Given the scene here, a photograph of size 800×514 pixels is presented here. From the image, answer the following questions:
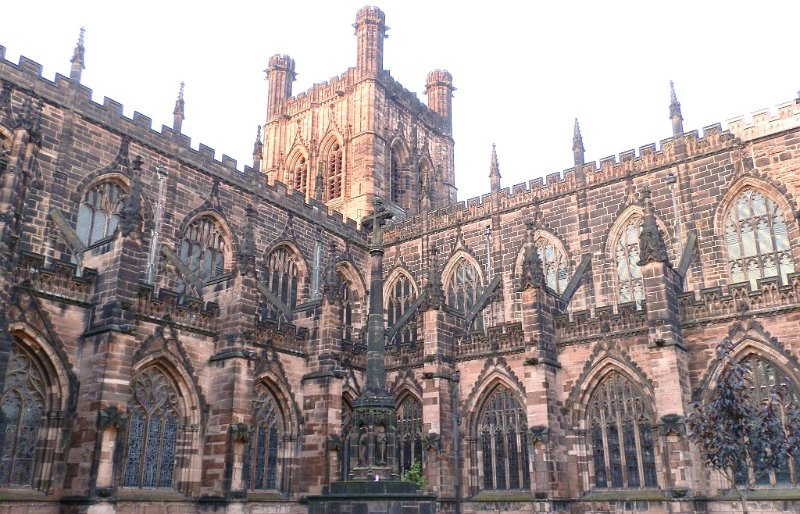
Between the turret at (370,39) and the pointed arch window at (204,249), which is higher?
the turret at (370,39)

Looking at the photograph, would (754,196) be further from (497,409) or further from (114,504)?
(114,504)

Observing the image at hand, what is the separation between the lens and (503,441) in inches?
931

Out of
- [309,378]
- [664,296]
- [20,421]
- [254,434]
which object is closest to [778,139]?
[664,296]

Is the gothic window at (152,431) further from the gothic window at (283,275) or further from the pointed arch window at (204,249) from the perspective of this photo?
the gothic window at (283,275)

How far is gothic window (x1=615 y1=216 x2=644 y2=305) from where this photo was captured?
2631 centimetres

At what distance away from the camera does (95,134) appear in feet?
76.7

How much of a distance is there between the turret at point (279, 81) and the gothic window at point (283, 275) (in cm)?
1596

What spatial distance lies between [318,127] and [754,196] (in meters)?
24.1

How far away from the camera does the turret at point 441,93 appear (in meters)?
45.5

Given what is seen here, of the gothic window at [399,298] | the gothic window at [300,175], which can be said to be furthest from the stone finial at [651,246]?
the gothic window at [300,175]

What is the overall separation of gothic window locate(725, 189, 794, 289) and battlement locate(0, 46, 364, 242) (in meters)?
16.3

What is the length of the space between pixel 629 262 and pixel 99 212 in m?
19.0

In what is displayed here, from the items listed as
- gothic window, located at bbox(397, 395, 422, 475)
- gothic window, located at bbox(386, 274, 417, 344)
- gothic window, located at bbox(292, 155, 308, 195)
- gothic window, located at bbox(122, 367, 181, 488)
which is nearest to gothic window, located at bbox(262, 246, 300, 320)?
gothic window, located at bbox(386, 274, 417, 344)

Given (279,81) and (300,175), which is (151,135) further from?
(279,81)
